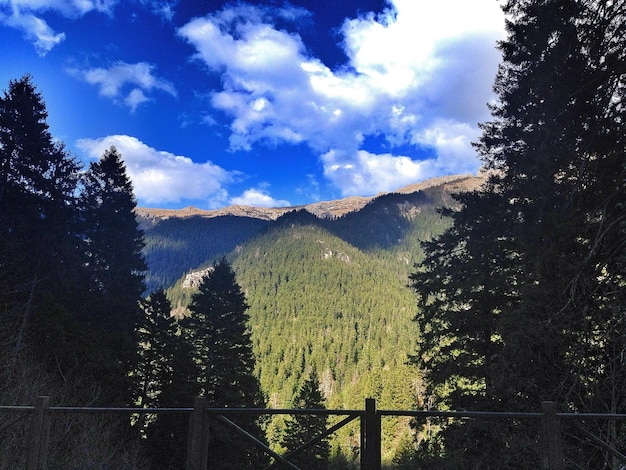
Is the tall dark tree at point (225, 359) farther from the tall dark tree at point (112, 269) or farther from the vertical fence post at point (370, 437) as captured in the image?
the vertical fence post at point (370, 437)

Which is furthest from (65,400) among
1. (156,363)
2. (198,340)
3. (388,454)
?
(388,454)

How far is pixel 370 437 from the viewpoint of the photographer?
3877 mm

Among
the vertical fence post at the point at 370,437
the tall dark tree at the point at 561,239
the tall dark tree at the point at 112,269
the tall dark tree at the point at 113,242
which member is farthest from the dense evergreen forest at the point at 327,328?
the vertical fence post at the point at 370,437

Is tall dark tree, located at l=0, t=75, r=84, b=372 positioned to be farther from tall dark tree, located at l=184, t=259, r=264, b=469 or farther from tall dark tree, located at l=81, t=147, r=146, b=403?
tall dark tree, located at l=184, t=259, r=264, b=469

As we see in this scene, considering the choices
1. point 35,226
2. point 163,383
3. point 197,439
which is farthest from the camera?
point 163,383

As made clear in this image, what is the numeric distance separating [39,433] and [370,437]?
3.22 meters

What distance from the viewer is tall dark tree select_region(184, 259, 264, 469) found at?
861 inches

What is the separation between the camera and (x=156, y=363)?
991 inches

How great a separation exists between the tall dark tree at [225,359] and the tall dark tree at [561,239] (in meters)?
13.3

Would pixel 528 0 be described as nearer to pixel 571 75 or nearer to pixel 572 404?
pixel 571 75

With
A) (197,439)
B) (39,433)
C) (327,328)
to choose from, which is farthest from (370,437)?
(327,328)

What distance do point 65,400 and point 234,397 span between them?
815 cm

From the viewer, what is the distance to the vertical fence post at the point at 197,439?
393 centimetres

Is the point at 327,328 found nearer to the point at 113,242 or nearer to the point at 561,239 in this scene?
the point at 113,242
